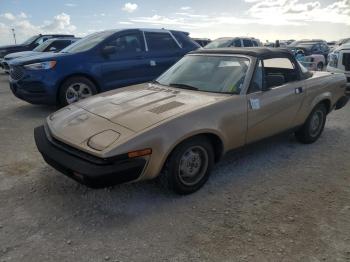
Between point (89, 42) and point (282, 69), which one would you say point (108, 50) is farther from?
point (282, 69)

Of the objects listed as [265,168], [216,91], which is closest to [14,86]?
[216,91]

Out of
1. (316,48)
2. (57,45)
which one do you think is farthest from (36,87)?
(316,48)

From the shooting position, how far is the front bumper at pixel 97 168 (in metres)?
2.88

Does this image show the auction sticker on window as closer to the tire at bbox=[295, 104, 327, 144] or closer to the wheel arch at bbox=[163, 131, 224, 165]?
the wheel arch at bbox=[163, 131, 224, 165]

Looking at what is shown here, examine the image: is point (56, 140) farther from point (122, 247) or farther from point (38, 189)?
point (122, 247)

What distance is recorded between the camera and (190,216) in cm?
320

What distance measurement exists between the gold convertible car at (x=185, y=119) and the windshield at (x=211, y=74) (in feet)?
0.04

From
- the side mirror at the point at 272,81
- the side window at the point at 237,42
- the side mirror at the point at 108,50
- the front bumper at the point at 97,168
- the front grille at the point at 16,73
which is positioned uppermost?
the side window at the point at 237,42

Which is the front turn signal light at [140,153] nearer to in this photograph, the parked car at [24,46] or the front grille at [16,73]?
the front grille at [16,73]

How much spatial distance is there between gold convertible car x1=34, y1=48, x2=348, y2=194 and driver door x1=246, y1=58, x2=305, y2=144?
0.04 feet

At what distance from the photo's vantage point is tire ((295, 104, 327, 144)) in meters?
5.07

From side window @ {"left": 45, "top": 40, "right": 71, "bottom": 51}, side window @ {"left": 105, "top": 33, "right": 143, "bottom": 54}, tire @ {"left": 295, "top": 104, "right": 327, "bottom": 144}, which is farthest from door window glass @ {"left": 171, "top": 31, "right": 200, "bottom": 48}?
side window @ {"left": 45, "top": 40, "right": 71, "bottom": 51}

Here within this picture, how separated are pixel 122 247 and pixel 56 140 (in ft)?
4.34

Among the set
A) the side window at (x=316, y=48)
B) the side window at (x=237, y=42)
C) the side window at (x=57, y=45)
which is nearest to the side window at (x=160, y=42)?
the side window at (x=57, y=45)
